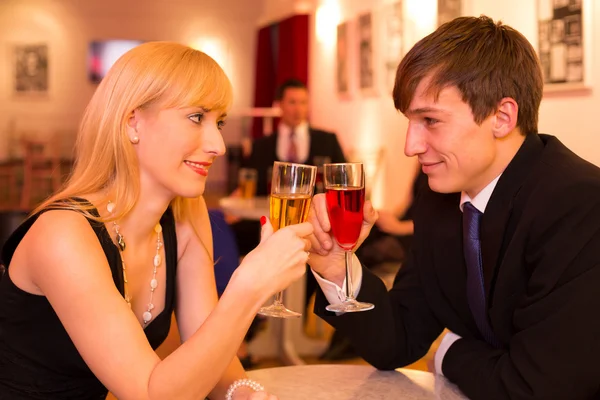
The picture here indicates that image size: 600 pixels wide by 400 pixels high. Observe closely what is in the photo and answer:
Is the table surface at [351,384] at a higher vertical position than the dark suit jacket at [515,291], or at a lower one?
lower

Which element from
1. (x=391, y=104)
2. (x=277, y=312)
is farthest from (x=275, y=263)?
(x=391, y=104)

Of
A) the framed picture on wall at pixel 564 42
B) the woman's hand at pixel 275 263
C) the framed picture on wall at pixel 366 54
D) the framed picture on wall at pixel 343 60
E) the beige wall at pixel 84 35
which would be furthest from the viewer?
the beige wall at pixel 84 35

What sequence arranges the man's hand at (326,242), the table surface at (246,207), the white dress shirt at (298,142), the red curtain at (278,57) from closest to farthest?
the man's hand at (326,242) < the table surface at (246,207) < the white dress shirt at (298,142) < the red curtain at (278,57)

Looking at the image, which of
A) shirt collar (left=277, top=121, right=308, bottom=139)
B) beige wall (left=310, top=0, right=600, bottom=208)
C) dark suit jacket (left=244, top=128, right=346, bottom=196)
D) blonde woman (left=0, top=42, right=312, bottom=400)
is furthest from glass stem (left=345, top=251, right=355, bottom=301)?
shirt collar (left=277, top=121, right=308, bottom=139)

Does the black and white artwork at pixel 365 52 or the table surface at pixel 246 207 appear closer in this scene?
the table surface at pixel 246 207

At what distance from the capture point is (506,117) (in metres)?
1.77

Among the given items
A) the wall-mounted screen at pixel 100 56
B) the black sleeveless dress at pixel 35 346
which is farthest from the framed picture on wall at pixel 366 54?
the wall-mounted screen at pixel 100 56

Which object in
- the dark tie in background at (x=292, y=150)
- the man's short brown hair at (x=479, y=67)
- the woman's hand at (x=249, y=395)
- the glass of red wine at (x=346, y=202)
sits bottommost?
the woman's hand at (x=249, y=395)

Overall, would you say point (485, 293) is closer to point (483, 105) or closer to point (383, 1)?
point (483, 105)

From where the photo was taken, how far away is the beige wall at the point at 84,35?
12.8 meters

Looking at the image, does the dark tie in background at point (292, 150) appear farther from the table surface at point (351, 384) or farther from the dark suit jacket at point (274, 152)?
the table surface at point (351, 384)

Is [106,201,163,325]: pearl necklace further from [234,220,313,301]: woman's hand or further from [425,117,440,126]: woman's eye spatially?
[425,117,440,126]: woman's eye

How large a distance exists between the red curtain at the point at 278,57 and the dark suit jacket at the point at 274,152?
343cm

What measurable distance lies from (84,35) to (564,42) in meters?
10.5
